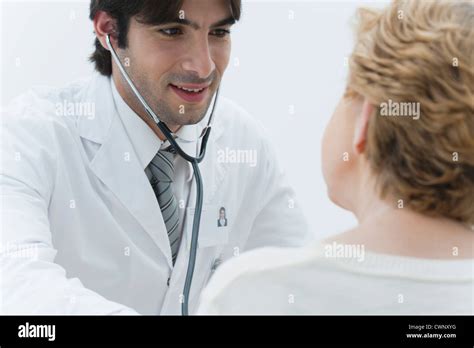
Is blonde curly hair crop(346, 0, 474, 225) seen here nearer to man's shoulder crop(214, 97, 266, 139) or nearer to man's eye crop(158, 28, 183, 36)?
man's eye crop(158, 28, 183, 36)

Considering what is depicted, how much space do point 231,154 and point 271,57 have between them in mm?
268

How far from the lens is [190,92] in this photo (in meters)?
1.54

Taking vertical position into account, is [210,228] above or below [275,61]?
below

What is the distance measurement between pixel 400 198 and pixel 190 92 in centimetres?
83

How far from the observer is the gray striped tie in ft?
4.86

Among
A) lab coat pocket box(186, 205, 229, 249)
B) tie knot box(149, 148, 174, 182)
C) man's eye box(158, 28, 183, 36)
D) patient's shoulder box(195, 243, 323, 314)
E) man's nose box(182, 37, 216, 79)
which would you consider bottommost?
lab coat pocket box(186, 205, 229, 249)

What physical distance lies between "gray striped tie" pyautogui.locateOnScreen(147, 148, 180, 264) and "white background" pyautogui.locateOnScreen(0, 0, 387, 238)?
31cm

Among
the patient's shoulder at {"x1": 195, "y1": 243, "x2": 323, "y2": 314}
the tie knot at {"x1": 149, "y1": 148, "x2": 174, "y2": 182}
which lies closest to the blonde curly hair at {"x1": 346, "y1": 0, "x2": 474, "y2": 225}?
the patient's shoulder at {"x1": 195, "y1": 243, "x2": 323, "y2": 314}
